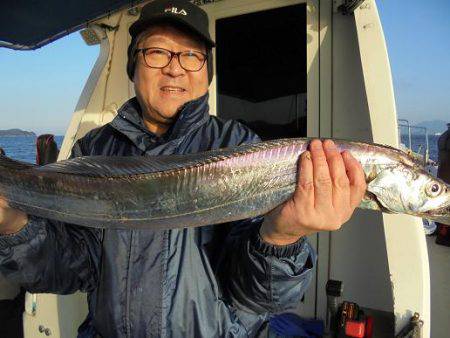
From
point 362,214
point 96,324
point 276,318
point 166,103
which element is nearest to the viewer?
point 96,324

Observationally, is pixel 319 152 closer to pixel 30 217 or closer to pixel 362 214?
pixel 30 217

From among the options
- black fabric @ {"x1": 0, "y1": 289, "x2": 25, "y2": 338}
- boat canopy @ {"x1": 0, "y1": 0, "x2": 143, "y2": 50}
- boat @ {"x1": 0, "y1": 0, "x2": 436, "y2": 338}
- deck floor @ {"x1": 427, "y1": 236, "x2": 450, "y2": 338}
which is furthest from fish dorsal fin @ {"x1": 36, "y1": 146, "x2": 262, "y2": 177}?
deck floor @ {"x1": 427, "y1": 236, "x2": 450, "y2": 338}

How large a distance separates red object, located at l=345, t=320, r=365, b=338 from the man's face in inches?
81.3

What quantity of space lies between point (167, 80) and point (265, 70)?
246 cm

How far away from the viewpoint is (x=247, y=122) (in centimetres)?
454

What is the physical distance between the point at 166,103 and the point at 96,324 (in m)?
1.29

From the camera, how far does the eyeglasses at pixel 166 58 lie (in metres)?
2.27

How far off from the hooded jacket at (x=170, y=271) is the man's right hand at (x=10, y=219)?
1.4 inches

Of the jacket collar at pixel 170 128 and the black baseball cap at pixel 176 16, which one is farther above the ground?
the black baseball cap at pixel 176 16

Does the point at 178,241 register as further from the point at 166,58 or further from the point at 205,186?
the point at 166,58

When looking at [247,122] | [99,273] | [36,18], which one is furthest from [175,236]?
[36,18]

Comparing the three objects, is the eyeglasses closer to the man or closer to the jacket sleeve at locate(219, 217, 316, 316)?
the man

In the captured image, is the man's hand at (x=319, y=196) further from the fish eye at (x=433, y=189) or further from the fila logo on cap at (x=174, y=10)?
the fila logo on cap at (x=174, y=10)

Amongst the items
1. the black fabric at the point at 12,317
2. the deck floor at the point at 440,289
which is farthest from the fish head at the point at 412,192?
the black fabric at the point at 12,317
